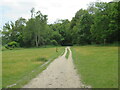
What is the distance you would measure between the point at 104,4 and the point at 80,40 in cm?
1476

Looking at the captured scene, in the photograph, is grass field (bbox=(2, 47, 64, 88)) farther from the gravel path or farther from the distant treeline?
the distant treeline

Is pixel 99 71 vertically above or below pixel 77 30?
below

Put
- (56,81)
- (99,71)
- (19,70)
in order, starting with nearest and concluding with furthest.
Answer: (56,81) < (99,71) < (19,70)

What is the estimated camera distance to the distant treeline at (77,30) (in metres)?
39.9

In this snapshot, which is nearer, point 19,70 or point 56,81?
point 56,81

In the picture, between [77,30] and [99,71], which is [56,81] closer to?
[99,71]

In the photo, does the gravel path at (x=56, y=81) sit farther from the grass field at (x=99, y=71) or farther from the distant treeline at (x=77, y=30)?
the distant treeline at (x=77, y=30)

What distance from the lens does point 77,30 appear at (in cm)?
5606

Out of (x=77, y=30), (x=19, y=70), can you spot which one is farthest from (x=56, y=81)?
(x=77, y=30)

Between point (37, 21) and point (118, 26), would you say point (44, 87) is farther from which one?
point (37, 21)

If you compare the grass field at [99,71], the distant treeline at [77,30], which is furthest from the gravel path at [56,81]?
the distant treeline at [77,30]

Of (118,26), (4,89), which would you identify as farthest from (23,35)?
(4,89)

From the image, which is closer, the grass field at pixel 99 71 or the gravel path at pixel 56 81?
the gravel path at pixel 56 81

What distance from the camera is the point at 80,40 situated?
53.8 m
